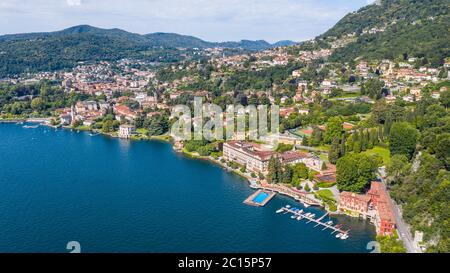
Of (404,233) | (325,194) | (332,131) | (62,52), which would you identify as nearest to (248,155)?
(325,194)

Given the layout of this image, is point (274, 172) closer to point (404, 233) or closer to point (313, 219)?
point (313, 219)

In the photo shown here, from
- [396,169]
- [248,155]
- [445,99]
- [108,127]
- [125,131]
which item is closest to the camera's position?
[396,169]

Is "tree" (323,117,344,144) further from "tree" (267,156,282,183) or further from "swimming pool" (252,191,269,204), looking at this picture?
"swimming pool" (252,191,269,204)

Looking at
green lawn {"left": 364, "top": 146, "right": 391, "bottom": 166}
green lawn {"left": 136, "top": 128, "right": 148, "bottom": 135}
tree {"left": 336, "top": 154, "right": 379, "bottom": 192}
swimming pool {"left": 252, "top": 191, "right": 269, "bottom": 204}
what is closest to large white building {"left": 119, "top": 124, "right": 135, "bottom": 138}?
green lawn {"left": 136, "top": 128, "right": 148, "bottom": 135}

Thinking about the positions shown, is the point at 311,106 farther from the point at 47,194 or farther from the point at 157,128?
the point at 47,194

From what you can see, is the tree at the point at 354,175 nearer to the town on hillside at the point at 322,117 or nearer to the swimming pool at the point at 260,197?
the town on hillside at the point at 322,117
